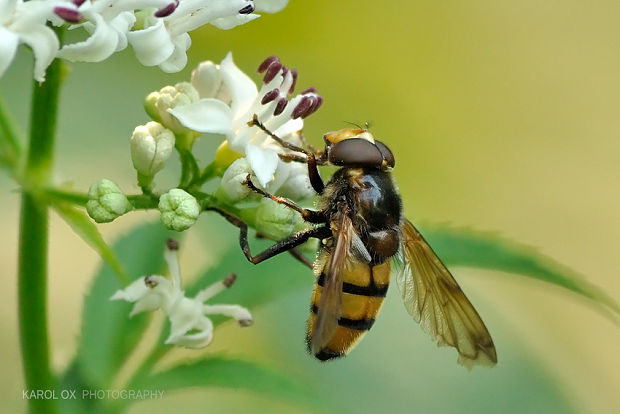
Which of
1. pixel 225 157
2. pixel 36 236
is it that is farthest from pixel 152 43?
pixel 36 236

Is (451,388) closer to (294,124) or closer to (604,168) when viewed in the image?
(294,124)

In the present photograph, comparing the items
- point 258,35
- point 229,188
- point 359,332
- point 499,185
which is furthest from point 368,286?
point 499,185

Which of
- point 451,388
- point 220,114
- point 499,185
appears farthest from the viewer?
point 499,185

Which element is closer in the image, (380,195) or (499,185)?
(380,195)

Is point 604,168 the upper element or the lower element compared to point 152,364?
lower

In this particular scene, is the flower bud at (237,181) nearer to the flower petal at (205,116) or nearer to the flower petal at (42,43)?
the flower petal at (205,116)

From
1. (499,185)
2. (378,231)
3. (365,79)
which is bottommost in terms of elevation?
(499,185)
